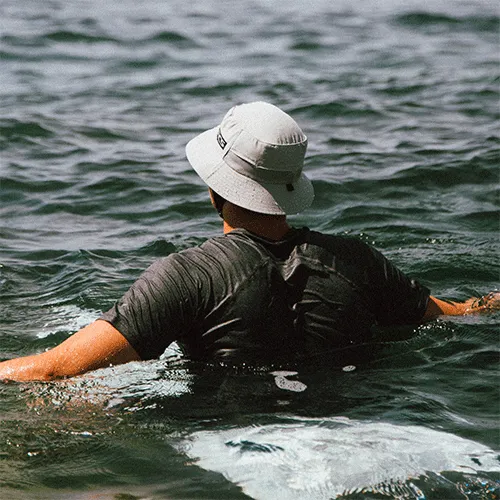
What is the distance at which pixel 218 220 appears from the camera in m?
9.62

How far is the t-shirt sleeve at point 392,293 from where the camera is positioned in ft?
17.1

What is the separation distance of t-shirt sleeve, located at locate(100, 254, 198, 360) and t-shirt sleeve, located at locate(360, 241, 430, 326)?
93 cm

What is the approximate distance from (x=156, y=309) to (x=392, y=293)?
1.25m

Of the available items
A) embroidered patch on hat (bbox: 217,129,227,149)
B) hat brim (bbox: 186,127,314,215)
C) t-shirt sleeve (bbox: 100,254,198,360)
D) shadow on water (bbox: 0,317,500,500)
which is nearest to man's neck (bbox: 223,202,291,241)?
hat brim (bbox: 186,127,314,215)

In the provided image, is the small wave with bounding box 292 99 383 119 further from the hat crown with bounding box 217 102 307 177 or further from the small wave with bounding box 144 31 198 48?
the hat crown with bounding box 217 102 307 177

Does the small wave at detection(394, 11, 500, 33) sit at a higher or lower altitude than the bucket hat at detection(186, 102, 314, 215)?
lower

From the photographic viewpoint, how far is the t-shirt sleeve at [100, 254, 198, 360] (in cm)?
473

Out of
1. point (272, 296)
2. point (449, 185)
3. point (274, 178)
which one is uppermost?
point (274, 178)

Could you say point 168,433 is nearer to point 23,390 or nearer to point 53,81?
point 23,390

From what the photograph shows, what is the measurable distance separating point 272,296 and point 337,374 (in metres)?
0.64

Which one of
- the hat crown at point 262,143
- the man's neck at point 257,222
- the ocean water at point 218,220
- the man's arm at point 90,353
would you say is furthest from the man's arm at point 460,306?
the man's arm at point 90,353

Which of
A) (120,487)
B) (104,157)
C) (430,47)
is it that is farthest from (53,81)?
(120,487)

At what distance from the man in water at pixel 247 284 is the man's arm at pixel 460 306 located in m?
0.47

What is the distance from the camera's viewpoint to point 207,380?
5.18 metres
